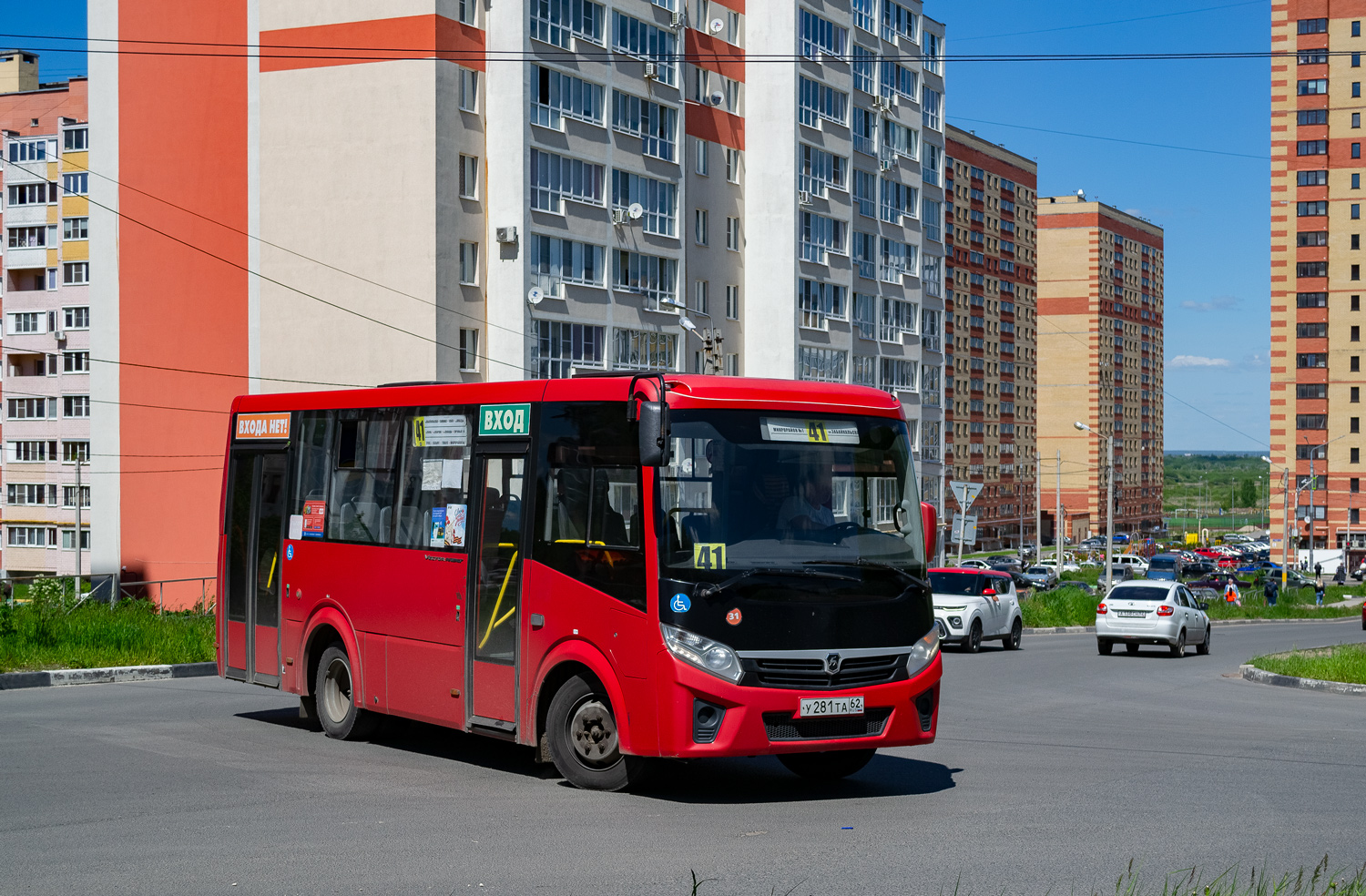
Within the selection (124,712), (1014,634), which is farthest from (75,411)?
(124,712)

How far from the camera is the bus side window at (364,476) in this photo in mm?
12484

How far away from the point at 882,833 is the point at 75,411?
295 feet

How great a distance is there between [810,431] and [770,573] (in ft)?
3.71

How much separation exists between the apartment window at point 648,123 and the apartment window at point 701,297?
581 centimetres

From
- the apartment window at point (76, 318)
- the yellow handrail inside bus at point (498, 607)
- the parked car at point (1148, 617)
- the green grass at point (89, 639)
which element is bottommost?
the parked car at point (1148, 617)

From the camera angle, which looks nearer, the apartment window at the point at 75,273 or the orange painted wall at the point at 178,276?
the orange painted wall at the point at 178,276

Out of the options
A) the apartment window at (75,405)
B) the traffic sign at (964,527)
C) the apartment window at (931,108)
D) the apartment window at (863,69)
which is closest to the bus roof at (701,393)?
the traffic sign at (964,527)

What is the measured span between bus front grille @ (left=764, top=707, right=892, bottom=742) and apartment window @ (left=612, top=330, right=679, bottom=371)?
43492 mm

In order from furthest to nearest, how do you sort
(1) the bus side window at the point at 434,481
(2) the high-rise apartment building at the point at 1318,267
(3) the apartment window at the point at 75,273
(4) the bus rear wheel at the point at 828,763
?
(2) the high-rise apartment building at the point at 1318,267, (3) the apartment window at the point at 75,273, (1) the bus side window at the point at 434,481, (4) the bus rear wheel at the point at 828,763

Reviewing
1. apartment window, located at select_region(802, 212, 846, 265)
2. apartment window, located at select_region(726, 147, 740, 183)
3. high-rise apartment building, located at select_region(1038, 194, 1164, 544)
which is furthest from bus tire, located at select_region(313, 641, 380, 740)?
high-rise apartment building, located at select_region(1038, 194, 1164, 544)

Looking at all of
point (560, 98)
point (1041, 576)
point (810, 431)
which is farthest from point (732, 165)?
point (810, 431)

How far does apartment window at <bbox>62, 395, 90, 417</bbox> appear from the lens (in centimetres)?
9031

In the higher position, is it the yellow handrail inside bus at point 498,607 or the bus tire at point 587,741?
the yellow handrail inside bus at point 498,607

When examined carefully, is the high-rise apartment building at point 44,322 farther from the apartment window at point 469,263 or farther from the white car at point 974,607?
the white car at point 974,607
